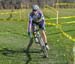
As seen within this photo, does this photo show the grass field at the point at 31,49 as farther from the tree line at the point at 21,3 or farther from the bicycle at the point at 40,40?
the tree line at the point at 21,3

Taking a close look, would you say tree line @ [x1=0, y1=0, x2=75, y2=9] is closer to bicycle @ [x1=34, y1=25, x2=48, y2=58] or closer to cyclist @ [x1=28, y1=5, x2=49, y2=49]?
cyclist @ [x1=28, y1=5, x2=49, y2=49]

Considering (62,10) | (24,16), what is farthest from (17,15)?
(62,10)

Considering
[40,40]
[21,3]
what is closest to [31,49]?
[40,40]

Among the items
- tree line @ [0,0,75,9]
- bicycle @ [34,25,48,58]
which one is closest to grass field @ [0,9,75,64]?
bicycle @ [34,25,48,58]

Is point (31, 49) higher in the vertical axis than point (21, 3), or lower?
higher

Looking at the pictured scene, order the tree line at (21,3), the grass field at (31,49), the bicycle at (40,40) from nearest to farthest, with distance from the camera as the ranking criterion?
the grass field at (31,49) → the bicycle at (40,40) → the tree line at (21,3)

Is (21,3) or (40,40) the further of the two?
(21,3)

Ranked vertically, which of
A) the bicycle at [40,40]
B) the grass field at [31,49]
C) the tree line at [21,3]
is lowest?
the tree line at [21,3]

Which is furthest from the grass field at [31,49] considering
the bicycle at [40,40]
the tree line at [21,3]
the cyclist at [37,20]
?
the tree line at [21,3]

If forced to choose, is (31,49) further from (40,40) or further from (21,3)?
(21,3)

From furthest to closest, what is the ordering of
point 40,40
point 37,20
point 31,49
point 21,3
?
1. point 21,3
2. point 31,49
3. point 37,20
4. point 40,40

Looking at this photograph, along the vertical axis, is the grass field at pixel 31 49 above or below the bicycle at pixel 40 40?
below

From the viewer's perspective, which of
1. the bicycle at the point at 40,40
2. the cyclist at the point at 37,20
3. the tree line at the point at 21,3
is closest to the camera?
the cyclist at the point at 37,20

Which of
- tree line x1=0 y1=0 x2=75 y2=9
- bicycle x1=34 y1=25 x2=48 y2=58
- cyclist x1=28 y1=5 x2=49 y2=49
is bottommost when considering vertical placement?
tree line x1=0 y1=0 x2=75 y2=9
